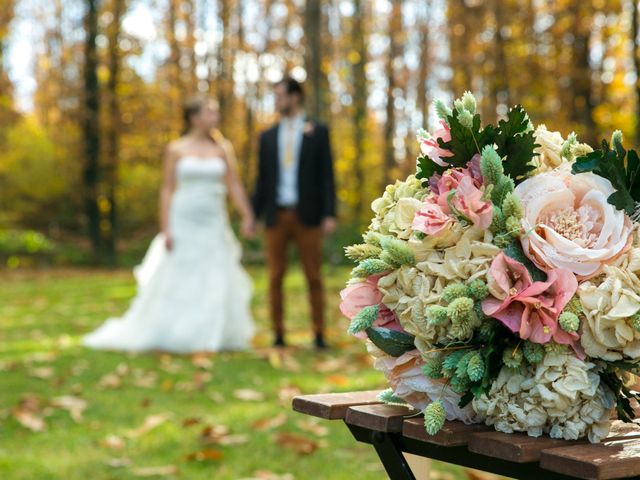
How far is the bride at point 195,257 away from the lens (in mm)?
9453

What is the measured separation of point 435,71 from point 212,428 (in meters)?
30.9

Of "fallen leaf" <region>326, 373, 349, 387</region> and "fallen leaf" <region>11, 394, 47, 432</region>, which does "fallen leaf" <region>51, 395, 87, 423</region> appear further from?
"fallen leaf" <region>326, 373, 349, 387</region>

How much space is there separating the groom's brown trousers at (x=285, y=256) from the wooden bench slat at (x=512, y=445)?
6771 mm

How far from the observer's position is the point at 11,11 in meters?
19.2

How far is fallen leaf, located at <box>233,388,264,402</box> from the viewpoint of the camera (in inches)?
257

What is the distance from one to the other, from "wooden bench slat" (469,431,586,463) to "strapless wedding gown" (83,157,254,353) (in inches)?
285

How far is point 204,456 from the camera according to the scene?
499cm

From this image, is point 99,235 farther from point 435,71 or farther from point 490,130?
point 490,130

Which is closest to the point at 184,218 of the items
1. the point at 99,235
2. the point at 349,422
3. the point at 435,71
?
the point at 349,422

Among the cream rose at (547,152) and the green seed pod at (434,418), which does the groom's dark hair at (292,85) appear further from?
the green seed pod at (434,418)

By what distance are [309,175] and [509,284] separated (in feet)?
22.2

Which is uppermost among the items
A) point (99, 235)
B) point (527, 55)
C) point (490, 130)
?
point (527, 55)

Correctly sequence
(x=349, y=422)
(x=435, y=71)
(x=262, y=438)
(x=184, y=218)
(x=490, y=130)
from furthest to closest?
(x=435, y=71) < (x=184, y=218) < (x=262, y=438) < (x=349, y=422) < (x=490, y=130)

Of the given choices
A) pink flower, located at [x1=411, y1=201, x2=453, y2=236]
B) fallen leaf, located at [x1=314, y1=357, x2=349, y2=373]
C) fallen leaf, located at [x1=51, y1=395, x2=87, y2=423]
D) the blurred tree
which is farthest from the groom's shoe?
the blurred tree
